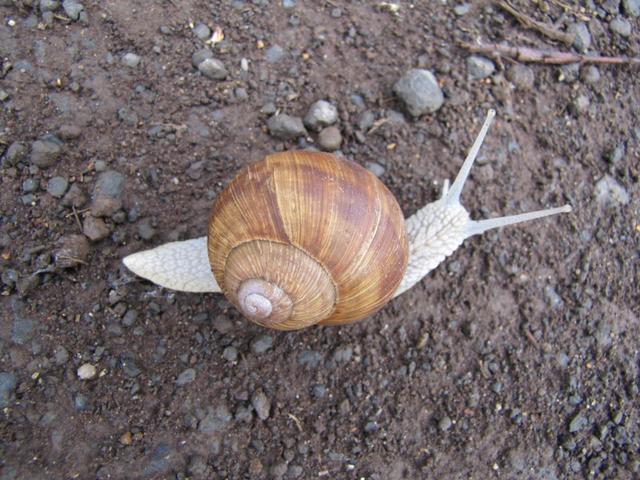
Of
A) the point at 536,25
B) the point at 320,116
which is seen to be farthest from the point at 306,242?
the point at 536,25

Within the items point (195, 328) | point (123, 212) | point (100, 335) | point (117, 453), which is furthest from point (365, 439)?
point (123, 212)

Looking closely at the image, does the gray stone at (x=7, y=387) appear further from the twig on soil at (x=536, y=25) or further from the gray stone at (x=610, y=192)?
the twig on soil at (x=536, y=25)

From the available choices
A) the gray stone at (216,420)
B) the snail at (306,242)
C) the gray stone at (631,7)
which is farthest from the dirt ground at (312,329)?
the snail at (306,242)

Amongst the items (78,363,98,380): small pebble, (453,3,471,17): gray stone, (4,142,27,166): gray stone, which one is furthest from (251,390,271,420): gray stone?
(453,3,471,17): gray stone

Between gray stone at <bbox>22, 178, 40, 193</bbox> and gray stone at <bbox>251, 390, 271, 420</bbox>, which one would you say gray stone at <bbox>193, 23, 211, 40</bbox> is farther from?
gray stone at <bbox>251, 390, 271, 420</bbox>

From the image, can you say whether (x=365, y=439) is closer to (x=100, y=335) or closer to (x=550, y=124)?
(x=100, y=335)

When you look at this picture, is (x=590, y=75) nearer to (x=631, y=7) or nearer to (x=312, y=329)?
(x=631, y=7)
